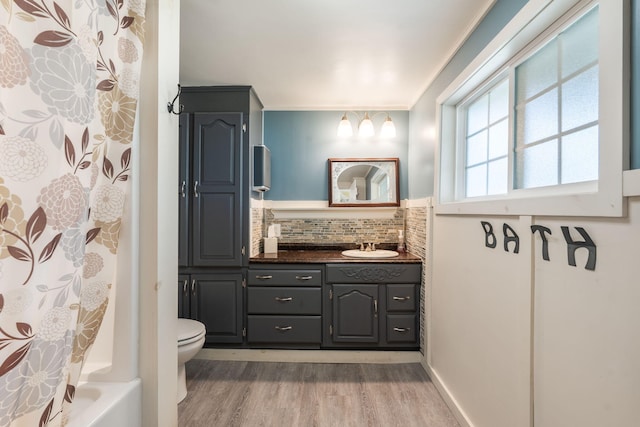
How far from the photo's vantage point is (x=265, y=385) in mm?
2164

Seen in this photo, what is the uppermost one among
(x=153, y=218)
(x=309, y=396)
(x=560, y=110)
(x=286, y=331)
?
(x=560, y=110)

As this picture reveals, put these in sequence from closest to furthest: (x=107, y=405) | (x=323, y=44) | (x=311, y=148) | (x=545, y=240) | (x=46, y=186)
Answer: (x=46, y=186)
(x=107, y=405)
(x=545, y=240)
(x=323, y=44)
(x=311, y=148)

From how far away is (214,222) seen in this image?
2.50 metres

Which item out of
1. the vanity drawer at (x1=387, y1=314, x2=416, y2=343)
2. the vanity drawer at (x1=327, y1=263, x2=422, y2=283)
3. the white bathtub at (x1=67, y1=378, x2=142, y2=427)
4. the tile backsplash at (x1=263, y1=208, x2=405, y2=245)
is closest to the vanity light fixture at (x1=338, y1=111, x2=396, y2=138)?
the tile backsplash at (x1=263, y1=208, x2=405, y2=245)

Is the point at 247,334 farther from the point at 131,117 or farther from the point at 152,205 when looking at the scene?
the point at 131,117

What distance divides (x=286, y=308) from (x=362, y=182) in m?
1.43

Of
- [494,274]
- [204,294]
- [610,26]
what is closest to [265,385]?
[204,294]

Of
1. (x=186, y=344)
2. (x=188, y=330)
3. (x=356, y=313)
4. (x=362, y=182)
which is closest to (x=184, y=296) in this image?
(x=188, y=330)

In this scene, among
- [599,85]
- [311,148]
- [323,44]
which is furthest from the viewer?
[311,148]

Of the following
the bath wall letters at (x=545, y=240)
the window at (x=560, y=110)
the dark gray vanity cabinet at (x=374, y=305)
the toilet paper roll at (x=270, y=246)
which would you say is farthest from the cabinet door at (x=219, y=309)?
the window at (x=560, y=110)

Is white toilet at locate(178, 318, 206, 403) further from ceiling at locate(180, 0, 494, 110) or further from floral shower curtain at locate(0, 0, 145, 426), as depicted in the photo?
ceiling at locate(180, 0, 494, 110)

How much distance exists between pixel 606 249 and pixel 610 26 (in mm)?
630

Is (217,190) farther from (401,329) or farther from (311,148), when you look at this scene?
(401,329)

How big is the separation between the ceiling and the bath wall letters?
1.13 meters
